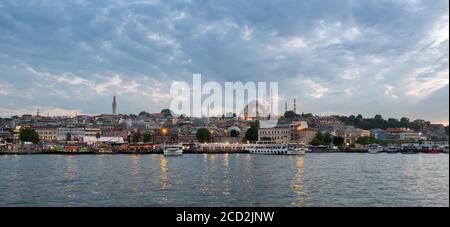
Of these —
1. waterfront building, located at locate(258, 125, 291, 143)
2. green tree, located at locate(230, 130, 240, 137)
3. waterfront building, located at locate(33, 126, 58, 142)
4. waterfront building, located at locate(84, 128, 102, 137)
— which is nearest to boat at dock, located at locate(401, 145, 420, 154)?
waterfront building, located at locate(258, 125, 291, 143)

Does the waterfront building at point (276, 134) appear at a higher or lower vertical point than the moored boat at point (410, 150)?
higher

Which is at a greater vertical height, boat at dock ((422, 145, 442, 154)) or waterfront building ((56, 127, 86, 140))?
waterfront building ((56, 127, 86, 140))

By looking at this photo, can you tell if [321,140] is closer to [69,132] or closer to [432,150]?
[432,150]

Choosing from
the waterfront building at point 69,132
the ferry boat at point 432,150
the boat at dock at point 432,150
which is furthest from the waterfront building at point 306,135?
the waterfront building at point 69,132

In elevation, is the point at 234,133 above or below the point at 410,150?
above

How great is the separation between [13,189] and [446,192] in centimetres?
1327

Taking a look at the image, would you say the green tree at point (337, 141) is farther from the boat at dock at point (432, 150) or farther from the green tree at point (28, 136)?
the green tree at point (28, 136)

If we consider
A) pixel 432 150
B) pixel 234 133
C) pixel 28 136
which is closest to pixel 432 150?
pixel 432 150

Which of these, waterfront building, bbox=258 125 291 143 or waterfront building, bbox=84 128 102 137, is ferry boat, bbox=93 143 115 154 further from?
waterfront building, bbox=258 125 291 143

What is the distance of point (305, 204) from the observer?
11.1m

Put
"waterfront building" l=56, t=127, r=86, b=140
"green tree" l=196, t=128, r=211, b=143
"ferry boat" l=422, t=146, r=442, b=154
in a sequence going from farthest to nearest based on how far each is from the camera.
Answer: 1. "waterfront building" l=56, t=127, r=86, b=140
2. "green tree" l=196, t=128, r=211, b=143
3. "ferry boat" l=422, t=146, r=442, b=154
